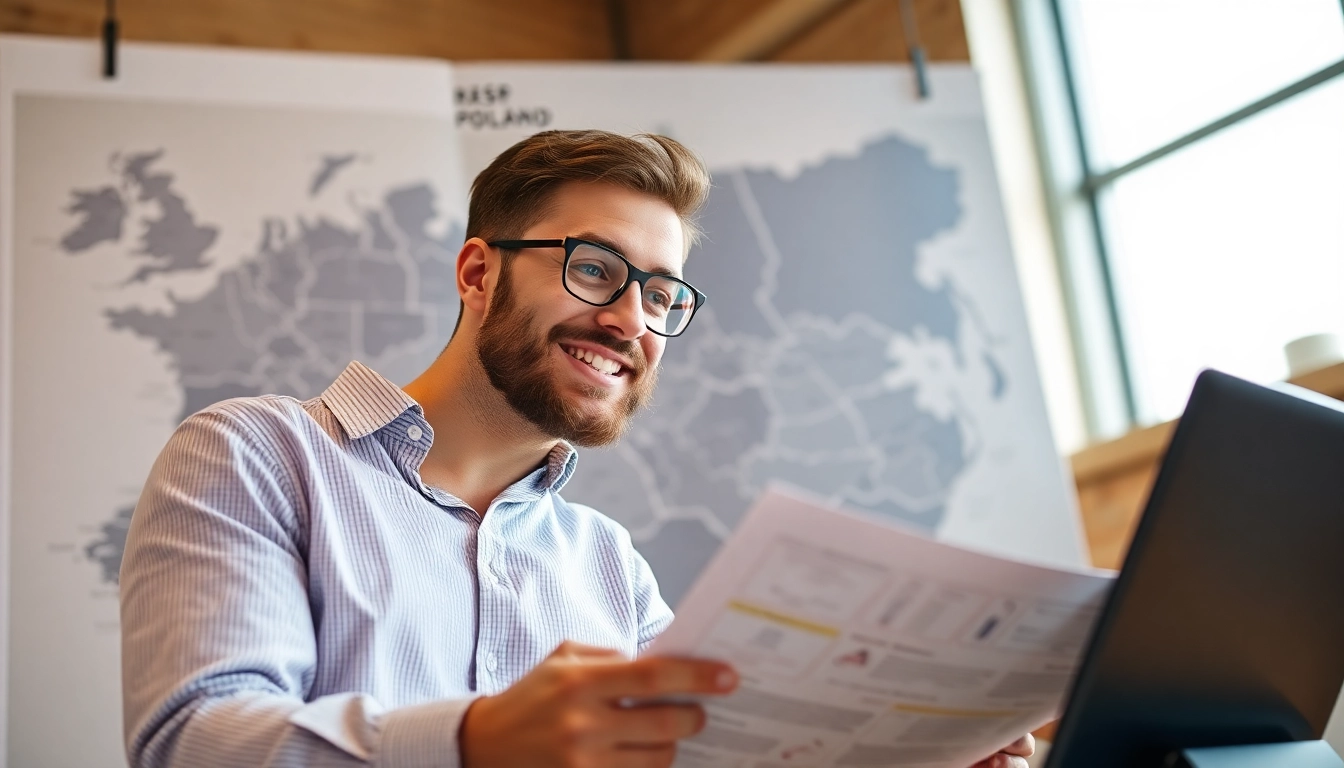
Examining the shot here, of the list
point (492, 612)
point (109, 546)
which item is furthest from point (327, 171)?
point (492, 612)

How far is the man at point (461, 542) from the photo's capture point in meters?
0.74

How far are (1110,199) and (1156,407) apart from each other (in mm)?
571

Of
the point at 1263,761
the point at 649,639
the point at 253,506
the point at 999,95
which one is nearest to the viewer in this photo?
the point at 1263,761

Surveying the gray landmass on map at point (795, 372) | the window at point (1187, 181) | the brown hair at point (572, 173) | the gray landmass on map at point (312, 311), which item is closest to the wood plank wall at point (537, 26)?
the window at point (1187, 181)

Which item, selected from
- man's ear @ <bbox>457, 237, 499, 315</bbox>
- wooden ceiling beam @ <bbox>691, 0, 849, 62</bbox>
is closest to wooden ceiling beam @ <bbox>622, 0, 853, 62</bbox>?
wooden ceiling beam @ <bbox>691, 0, 849, 62</bbox>

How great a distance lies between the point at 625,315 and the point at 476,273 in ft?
0.79

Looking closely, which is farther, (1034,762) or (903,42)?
(903,42)

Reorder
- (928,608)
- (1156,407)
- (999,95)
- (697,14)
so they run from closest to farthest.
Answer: (928,608) < (1156,407) < (999,95) < (697,14)

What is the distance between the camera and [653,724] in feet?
2.27

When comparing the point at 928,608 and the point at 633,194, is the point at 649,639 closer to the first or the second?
the point at 633,194

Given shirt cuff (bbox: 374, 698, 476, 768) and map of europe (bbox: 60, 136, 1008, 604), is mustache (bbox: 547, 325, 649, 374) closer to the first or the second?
shirt cuff (bbox: 374, 698, 476, 768)

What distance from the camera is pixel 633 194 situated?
1428 mm

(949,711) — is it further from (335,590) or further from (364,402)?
(364,402)

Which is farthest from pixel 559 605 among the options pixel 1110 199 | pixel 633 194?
pixel 1110 199
